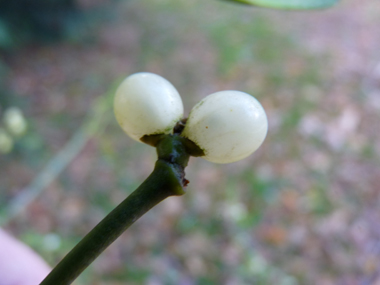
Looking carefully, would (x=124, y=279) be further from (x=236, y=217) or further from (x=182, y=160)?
(x=182, y=160)

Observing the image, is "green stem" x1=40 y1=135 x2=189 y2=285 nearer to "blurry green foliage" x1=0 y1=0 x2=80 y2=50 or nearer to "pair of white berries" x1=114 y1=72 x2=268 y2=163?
"pair of white berries" x1=114 y1=72 x2=268 y2=163

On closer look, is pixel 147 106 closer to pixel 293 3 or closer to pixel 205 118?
pixel 205 118

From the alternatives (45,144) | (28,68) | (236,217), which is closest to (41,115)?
(45,144)

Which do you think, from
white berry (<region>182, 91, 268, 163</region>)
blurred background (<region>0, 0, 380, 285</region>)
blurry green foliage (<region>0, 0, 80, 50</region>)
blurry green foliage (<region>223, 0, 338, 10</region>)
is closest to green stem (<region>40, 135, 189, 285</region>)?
white berry (<region>182, 91, 268, 163</region>)

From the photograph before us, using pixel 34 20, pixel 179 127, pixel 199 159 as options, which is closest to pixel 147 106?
pixel 179 127

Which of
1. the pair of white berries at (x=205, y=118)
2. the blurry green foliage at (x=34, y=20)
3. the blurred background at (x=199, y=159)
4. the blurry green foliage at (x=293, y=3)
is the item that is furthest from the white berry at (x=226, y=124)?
the blurry green foliage at (x=34, y=20)

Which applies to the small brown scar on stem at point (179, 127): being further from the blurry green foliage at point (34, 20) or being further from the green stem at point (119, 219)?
the blurry green foliage at point (34, 20)
